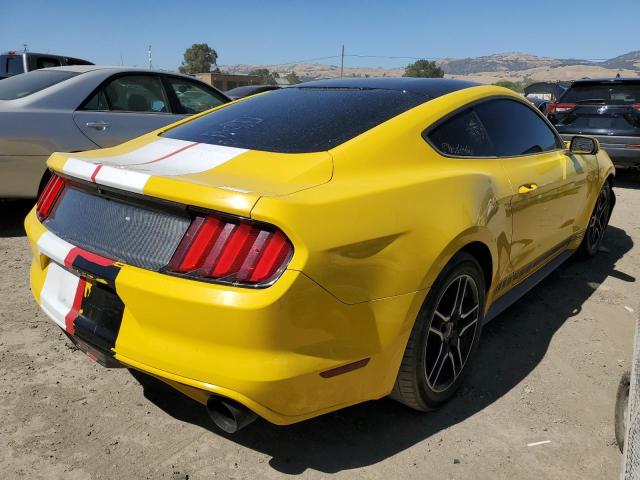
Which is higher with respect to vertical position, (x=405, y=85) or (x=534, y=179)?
(x=405, y=85)

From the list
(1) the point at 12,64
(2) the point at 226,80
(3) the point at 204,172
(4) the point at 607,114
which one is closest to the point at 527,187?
(3) the point at 204,172

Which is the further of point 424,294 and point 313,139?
point 313,139

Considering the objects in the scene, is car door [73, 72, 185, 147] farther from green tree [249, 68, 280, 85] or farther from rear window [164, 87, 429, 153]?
green tree [249, 68, 280, 85]

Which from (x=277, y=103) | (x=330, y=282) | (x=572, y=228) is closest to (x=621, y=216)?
(x=572, y=228)

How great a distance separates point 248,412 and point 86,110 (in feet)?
13.0

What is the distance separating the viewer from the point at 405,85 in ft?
9.46

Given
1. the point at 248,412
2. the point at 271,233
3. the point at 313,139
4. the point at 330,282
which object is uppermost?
the point at 313,139

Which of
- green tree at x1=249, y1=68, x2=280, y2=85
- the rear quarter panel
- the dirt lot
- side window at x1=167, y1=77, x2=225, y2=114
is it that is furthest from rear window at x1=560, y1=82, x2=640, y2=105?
green tree at x1=249, y1=68, x2=280, y2=85

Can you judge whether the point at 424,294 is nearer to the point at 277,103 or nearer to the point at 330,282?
the point at 330,282

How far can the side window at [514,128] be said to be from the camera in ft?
9.47

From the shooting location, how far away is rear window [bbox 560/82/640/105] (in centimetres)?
786

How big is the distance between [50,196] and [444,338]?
188cm

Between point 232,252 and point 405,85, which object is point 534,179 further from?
point 232,252

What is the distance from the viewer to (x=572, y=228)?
12.6 ft
